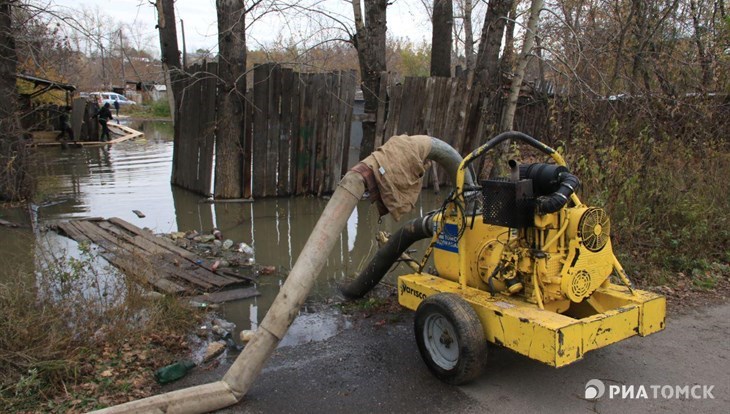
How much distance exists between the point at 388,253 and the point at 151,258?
3.09 meters

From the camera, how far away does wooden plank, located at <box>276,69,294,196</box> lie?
10.3 m

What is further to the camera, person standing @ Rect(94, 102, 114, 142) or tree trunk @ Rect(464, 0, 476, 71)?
person standing @ Rect(94, 102, 114, 142)

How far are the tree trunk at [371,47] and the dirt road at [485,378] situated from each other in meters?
6.58

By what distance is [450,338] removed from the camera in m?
3.98

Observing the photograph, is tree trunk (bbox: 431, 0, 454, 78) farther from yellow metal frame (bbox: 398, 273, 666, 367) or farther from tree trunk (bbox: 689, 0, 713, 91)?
yellow metal frame (bbox: 398, 273, 666, 367)

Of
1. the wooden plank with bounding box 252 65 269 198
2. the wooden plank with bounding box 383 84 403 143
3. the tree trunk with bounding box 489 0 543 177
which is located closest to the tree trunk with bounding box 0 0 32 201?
the wooden plank with bounding box 252 65 269 198

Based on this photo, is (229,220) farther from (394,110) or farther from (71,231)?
(394,110)

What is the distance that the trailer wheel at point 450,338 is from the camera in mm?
3699

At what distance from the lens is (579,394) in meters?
3.84

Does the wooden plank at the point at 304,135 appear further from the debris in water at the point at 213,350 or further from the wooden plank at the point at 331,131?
the debris in water at the point at 213,350

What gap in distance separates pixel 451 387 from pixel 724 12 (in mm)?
10260

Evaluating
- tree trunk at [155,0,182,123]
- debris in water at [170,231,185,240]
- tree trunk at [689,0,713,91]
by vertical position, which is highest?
tree trunk at [155,0,182,123]

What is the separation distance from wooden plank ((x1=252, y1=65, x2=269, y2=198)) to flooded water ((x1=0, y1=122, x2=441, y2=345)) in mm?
367

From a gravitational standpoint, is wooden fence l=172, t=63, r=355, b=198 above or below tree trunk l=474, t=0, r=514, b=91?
below
